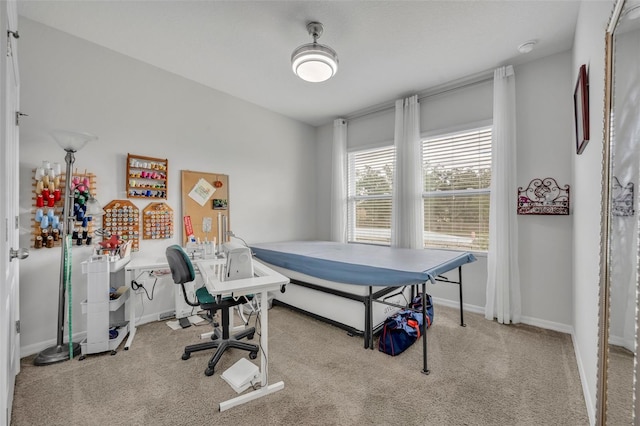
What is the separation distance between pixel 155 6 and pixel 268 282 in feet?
7.50

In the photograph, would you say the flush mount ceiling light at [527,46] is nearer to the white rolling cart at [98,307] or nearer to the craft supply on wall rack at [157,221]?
the craft supply on wall rack at [157,221]

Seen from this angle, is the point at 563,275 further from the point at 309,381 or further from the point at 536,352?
the point at 309,381

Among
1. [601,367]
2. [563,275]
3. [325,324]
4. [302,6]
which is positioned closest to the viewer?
[601,367]

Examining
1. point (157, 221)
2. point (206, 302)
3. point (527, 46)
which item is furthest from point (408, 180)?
point (157, 221)

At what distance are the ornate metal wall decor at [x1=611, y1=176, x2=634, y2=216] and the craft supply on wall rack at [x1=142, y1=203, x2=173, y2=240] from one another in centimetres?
350

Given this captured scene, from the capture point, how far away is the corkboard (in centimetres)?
324

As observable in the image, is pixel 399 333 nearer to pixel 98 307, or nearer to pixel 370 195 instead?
pixel 370 195

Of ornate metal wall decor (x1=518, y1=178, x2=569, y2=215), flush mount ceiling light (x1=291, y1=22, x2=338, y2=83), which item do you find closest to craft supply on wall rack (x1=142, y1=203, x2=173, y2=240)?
flush mount ceiling light (x1=291, y1=22, x2=338, y2=83)

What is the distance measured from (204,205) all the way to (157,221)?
0.56 m

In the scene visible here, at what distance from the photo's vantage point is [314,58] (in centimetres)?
225

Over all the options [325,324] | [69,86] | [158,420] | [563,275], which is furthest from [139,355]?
[563,275]

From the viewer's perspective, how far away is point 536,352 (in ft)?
7.50

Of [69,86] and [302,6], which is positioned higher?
[302,6]

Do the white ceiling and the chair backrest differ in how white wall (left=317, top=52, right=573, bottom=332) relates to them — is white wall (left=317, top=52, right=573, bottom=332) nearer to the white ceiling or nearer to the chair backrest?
the white ceiling
